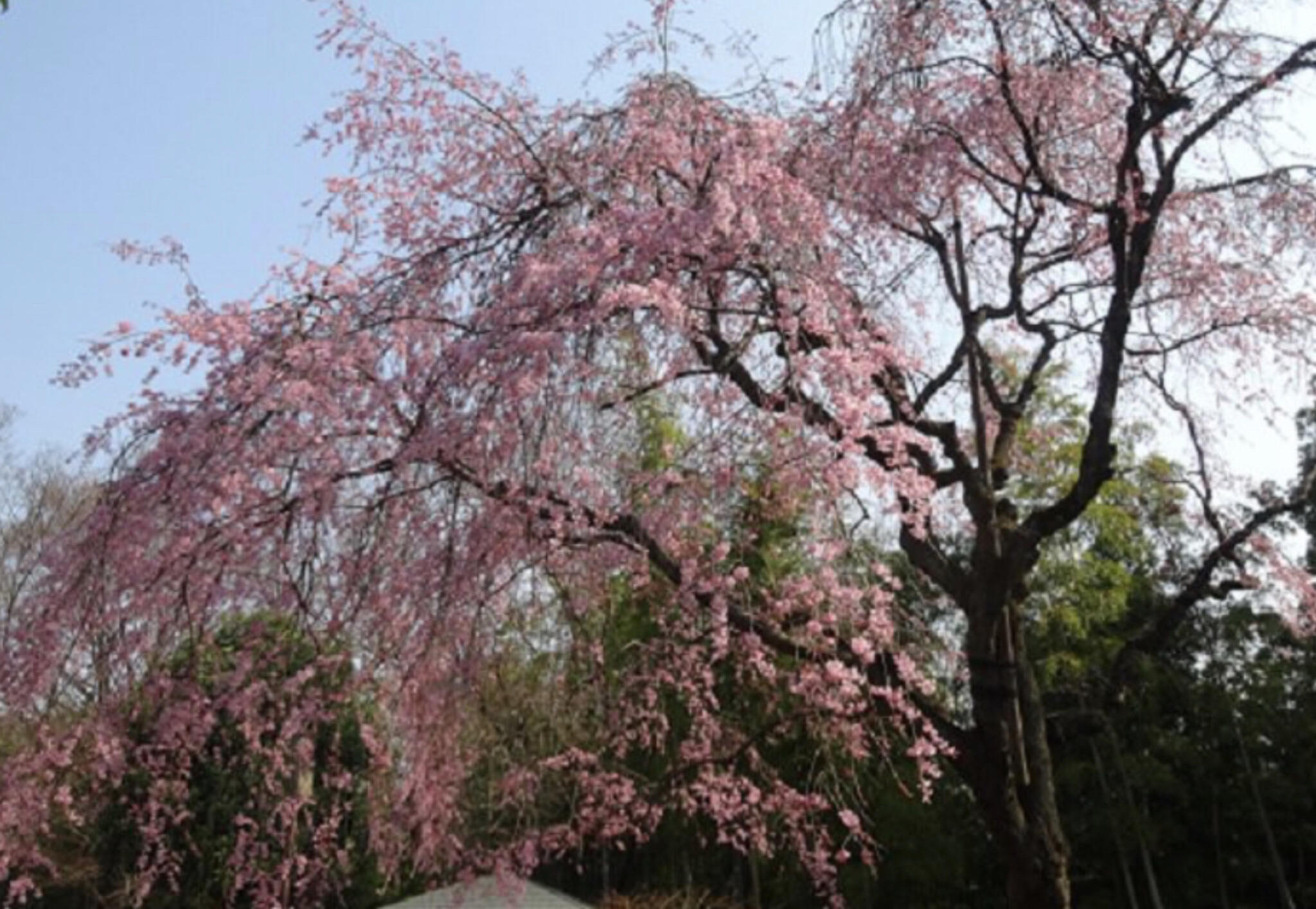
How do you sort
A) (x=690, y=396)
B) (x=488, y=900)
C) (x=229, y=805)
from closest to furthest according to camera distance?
(x=690, y=396) → (x=488, y=900) → (x=229, y=805)

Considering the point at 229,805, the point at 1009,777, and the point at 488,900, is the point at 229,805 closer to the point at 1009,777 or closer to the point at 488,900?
the point at 488,900

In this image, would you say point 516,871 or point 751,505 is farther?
point 516,871

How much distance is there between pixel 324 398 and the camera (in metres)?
3.45

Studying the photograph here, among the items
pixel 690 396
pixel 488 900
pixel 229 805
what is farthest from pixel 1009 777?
pixel 229 805

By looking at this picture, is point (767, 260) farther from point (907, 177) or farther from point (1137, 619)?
point (1137, 619)

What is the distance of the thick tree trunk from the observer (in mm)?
4371

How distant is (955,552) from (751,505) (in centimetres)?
424

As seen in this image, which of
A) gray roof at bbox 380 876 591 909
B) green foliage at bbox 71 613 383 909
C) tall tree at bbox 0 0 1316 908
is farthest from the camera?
gray roof at bbox 380 876 591 909

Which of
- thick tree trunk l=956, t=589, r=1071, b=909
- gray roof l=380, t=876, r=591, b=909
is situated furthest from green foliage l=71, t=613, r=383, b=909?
thick tree trunk l=956, t=589, r=1071, b=909

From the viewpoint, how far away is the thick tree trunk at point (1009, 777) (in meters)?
4.37

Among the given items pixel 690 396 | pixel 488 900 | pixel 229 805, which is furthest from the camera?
pixel 229 805

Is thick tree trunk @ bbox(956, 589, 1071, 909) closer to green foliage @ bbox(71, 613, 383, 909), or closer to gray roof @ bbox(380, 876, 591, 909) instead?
green foliage @ bbox(71, 613, 383, 909)

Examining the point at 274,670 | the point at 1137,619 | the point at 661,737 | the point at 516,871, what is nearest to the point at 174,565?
the point at 274,670

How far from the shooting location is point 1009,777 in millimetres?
4473
